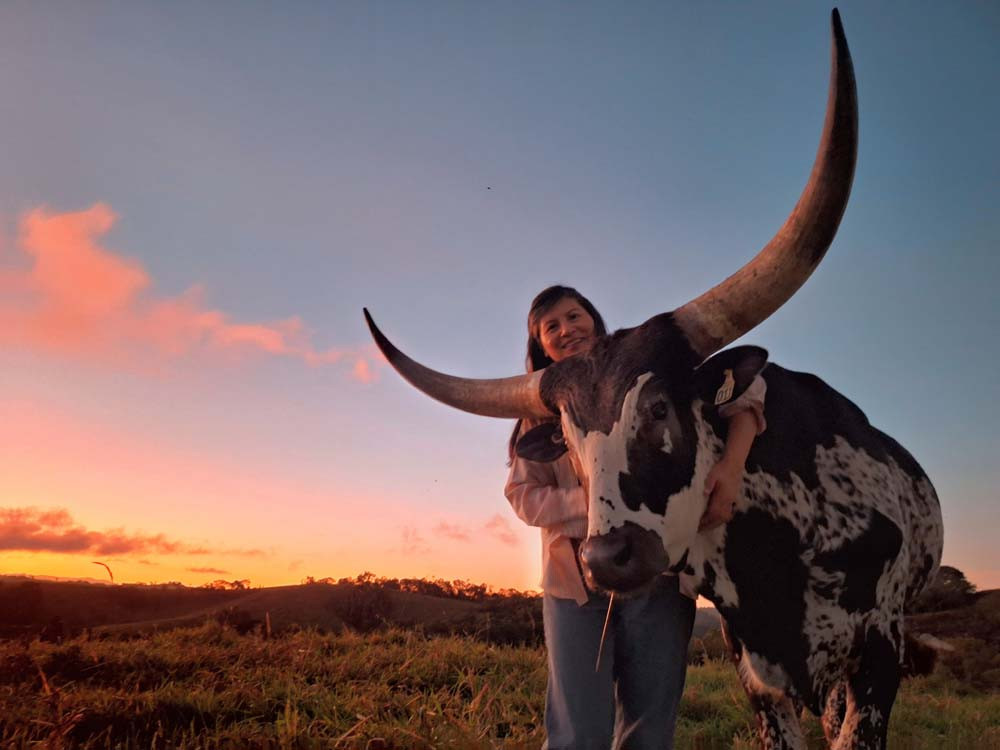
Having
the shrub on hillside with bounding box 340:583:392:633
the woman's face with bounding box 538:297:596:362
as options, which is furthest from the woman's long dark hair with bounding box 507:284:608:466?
the shrub on hillside with bounding box 340:583:392:633

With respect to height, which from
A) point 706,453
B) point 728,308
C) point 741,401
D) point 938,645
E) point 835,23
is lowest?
point 938,645

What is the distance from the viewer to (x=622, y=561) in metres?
2.60

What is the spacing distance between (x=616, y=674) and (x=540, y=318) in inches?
63.0

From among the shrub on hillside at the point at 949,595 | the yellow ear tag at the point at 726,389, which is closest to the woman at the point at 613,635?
the yellow ear tag at the point at 726,389

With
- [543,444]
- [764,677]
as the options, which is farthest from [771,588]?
[543,444]

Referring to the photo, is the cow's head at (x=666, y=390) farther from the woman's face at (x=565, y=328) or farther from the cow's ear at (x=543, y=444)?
the woman's face at (x=565, y=328)

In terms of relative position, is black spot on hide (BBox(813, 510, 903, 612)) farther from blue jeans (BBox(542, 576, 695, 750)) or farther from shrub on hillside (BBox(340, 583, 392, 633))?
shrub on hillside (BBox(340, 583, 392, 633))

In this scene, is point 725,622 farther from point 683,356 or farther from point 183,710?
point 183,710

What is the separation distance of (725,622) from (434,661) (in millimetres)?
3453

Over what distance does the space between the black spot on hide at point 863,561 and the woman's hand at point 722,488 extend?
502mm

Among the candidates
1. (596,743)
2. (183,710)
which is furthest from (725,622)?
(183,710)

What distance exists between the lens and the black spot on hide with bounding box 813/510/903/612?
3.18m

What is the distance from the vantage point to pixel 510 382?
3643mm

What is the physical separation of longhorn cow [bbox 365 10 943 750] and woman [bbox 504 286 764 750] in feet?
0.38
